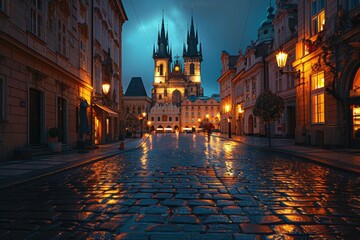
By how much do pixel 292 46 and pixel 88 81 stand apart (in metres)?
19.4

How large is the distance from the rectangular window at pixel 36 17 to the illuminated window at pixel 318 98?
1560cm

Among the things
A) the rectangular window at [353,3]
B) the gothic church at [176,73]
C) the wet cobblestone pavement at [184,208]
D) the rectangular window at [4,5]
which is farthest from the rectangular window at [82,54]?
the gothic church at [176,73]

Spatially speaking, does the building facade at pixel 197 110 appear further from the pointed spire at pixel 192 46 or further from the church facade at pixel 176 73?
the pointed spire at pixel 192 46

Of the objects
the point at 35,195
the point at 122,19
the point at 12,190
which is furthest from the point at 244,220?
the point at 122,19

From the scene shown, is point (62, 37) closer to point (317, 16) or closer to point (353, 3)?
point (317, 16)

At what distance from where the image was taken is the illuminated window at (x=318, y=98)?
1838 cm

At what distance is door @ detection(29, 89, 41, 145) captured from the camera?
46.8ft

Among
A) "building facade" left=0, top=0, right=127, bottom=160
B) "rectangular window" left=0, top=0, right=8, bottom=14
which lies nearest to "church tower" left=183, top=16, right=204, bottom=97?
"building facade" left=0, top=0, right=127, bottom=160

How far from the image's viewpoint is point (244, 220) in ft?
14.4

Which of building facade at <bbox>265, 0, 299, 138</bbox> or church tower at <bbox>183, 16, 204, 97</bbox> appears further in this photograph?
church tower at <bbox>183, 16, 204, 97</bbox>

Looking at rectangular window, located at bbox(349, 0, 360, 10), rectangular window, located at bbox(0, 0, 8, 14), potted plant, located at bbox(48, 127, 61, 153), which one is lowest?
potted plant, located at bbox(48, 127, 61, 153)

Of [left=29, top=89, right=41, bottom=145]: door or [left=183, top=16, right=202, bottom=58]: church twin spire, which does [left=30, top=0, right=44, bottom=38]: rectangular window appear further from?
[left=183, top=16, right=202, bottom=58]: church twin spire

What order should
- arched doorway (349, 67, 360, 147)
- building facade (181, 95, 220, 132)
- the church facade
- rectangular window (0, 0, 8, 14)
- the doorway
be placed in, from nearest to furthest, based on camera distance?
rectangular window (0, 0, 8, 14)
the doorway
arched doorway (349, 67, 360, 147)
building facade (181, 95, 220, 132)
the church facade

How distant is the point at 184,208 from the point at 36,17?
13.1 metres
